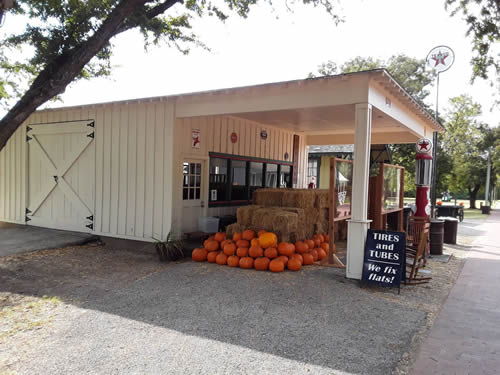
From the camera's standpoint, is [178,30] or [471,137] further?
[471,137]

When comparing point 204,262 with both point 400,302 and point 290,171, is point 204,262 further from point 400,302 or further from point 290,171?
point 290,171

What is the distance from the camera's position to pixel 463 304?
16.8 ft

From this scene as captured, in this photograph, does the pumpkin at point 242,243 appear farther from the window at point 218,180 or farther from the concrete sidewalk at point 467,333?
the concrete sidewalk at point 467,333

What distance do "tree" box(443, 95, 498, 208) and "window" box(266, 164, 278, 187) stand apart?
20016 mm

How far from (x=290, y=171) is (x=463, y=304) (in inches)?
310

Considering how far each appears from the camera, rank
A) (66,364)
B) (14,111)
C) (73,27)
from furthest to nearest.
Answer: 1. (73,27)
2. (14,111)
3. (66,364)

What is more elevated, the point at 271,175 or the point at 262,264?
the point at 271,175

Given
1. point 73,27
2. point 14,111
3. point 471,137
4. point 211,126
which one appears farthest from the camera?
point 471,137

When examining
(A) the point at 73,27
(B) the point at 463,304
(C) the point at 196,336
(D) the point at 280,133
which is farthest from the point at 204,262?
(D) the point at 280,133

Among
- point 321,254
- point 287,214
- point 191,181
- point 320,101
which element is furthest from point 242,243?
point 320,101

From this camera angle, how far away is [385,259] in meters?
5.70

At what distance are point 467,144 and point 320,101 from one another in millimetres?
27974

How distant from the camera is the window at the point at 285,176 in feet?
39.8

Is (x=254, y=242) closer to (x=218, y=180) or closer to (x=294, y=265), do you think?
(x=294, y=265)
